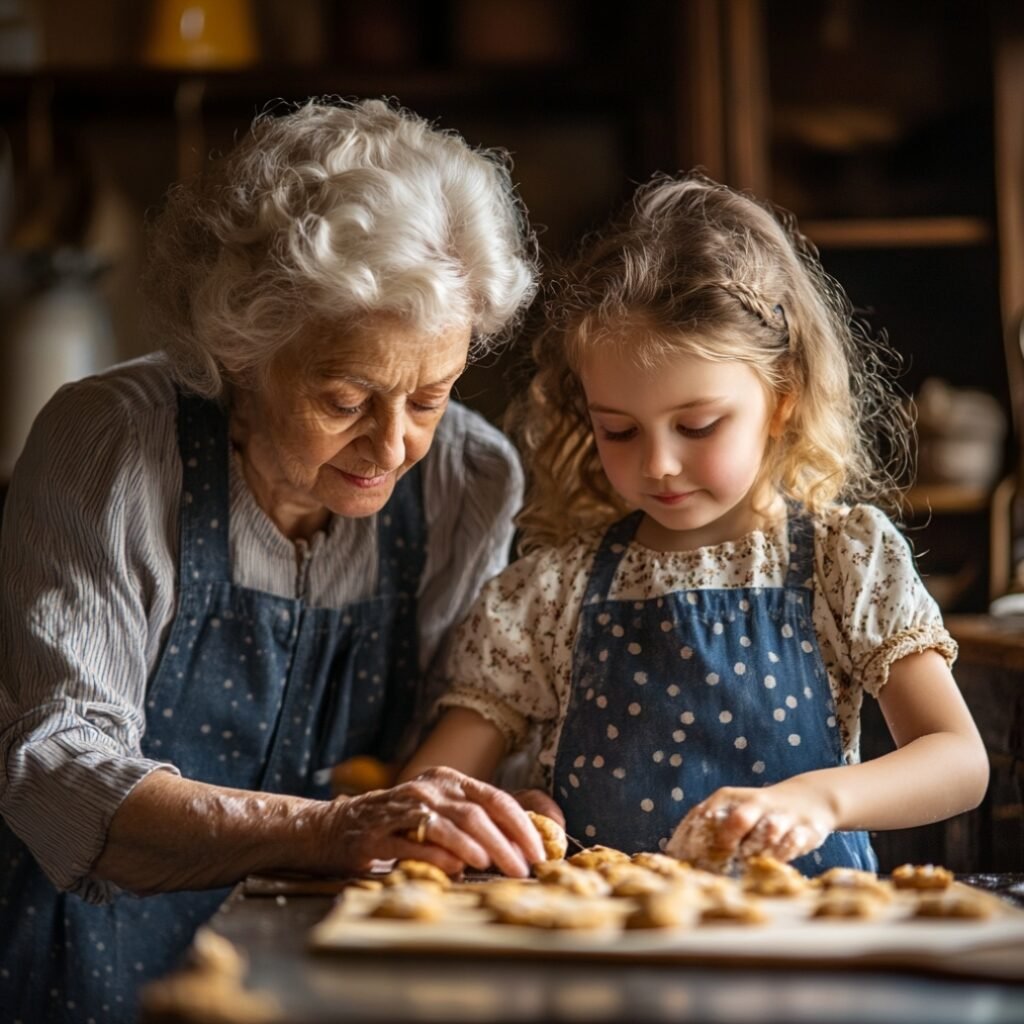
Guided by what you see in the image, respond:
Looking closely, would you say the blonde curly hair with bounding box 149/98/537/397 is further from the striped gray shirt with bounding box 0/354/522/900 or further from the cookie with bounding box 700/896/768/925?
the cookie with bounding box 700/896/768/925

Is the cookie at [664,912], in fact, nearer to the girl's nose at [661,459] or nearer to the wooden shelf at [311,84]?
the girl's nose at [661,459]

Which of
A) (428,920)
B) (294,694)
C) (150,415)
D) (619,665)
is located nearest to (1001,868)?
(619,665)

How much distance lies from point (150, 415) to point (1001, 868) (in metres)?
1.07

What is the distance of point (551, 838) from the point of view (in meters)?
1.23

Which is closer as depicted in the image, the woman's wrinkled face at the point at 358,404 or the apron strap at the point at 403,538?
the woman's wrinkled face at the point at 358,404

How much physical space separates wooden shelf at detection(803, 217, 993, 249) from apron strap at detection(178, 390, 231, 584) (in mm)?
1560

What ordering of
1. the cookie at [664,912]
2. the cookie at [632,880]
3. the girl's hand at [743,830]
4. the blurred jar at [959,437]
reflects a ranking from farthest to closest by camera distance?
the blurred jar at [959,437]
the girl's hand at [743,830]
the cookie at [632,880]
the cookie at [664,912]

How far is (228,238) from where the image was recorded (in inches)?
57.4

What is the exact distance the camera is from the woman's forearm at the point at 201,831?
123cm

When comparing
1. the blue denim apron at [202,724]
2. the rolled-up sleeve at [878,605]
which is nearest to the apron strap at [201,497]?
the blue denim apron at [202,724]

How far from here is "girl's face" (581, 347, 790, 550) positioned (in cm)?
141

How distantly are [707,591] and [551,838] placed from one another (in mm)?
370

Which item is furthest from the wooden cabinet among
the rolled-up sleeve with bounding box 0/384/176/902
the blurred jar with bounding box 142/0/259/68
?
the rolled-up sleeve with bounding box 0/384/176/902

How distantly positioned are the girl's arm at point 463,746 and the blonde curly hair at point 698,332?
0.23m
